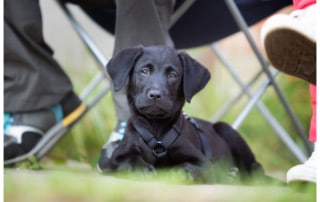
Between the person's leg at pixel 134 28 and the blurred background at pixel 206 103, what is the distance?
459 millimetres

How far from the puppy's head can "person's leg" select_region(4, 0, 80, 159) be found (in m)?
0.49

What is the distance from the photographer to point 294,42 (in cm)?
174

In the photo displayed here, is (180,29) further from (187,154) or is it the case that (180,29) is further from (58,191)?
(58,191)

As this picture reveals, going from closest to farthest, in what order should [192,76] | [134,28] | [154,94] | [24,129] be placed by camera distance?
[154,94] → [192,76] → [134,28] → [24,129]

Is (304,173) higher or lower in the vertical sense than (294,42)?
lower

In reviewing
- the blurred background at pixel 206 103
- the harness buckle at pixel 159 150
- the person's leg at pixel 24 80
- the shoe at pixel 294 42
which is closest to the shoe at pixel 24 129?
the person's leg at pixel 24 80

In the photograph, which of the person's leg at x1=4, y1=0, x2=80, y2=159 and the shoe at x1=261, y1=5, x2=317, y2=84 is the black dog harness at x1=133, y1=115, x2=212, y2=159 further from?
the person's leg at x1=4, y1=0, x2=80, y2=159

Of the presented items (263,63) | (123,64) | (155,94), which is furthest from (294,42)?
(263,63)

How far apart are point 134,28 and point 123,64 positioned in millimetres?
173

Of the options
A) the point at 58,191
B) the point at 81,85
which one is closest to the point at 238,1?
the point at 81,85

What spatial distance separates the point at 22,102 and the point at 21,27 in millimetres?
247

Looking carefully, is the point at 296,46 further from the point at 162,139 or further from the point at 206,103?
the point at 206,103

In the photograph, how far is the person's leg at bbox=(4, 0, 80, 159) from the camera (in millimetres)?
2582

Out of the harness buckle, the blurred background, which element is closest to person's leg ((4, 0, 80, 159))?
the blurred background
